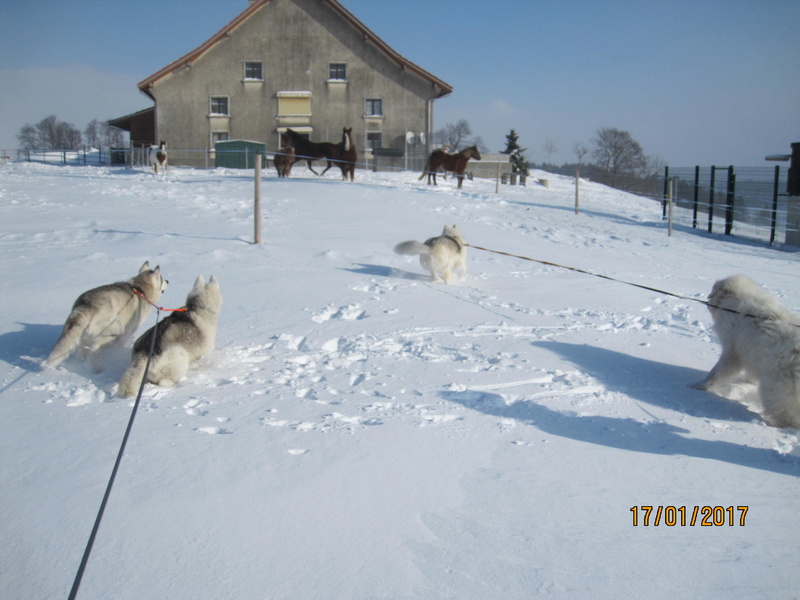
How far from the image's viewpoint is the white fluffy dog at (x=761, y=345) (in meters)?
4.49

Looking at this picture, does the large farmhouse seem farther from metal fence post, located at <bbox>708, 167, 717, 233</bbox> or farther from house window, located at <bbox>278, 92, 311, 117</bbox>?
metal fence post, located at <bbox>708, 167, 717, 233</bbox>

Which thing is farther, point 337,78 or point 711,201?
point 337,78

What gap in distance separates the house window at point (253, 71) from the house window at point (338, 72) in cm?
383

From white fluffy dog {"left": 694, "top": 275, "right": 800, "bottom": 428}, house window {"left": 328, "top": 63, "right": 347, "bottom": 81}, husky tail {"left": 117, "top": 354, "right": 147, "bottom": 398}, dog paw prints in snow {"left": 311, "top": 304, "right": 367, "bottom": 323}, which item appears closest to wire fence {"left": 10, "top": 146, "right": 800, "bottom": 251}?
dog paw prints in snow {"left": 311, "top": 304, "right": 367, "bottom": 323}

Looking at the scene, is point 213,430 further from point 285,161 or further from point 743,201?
point 285,161

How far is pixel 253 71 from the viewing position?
32.3 meters

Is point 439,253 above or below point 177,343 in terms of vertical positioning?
above

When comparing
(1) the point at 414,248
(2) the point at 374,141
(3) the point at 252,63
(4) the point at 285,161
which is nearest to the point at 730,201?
(1) the point at 414,248

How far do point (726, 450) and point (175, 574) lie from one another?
12.0ft

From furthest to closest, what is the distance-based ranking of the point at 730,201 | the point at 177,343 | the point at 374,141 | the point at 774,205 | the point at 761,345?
the point at 374,141, the point at 730,201, the point at 774,205, the point at 177,343, the point at 761,345

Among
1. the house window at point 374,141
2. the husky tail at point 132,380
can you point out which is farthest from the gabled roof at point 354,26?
the husky tail at point 132,380

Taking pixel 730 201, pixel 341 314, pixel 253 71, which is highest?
pixel 253 71

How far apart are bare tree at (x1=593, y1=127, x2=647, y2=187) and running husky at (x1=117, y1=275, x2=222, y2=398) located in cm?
6689
